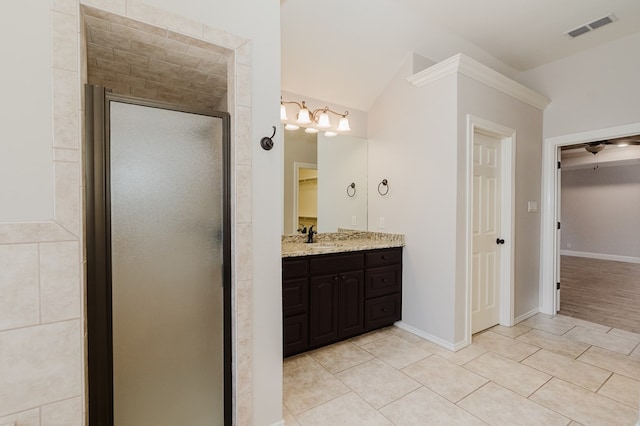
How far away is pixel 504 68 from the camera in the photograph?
12.2 ft

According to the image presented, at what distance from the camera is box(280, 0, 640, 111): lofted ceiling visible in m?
2.56

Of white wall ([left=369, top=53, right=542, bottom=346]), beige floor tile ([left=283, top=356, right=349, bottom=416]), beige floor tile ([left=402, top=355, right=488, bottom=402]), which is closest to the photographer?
beige floor tile ([left=283, top=356, right=349, bottom=416])

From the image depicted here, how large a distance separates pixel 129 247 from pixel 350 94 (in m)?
2.75

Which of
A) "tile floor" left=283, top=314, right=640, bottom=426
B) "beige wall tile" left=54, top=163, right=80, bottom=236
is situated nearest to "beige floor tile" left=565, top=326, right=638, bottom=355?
"tile floor" left=283, top=314, right=640, bottom=426

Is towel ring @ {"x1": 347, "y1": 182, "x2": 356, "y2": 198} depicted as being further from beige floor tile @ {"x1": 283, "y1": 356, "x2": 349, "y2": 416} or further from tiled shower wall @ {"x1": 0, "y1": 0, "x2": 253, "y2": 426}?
tiled shower wall @ {"x1": 0, "y1": 0, "x2": 253, "y2": 426}

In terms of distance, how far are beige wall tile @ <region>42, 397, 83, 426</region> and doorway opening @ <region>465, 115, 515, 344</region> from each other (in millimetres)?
3019

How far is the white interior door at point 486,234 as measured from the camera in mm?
3070

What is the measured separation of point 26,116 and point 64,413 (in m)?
1.17

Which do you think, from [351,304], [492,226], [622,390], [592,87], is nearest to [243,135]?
[351,304]

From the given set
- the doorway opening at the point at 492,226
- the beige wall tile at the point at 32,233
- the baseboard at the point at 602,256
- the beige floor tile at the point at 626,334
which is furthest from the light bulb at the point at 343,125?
the baseboard at the point at 602,256

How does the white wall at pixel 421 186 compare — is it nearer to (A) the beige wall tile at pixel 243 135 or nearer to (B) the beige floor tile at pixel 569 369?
(B) the beige floor tile at pixel 569 369

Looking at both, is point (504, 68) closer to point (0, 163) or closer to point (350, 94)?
point (350, 94)

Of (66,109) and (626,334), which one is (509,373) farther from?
(66,109)

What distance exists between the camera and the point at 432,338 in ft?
9.54
